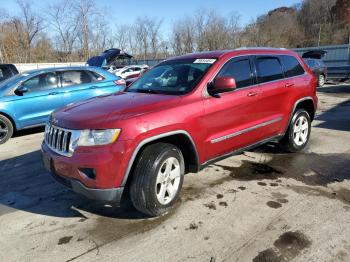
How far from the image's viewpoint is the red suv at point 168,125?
328 centimetres

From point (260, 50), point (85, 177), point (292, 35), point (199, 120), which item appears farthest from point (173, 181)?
point (292, 35)

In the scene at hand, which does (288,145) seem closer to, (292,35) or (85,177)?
(85,177)

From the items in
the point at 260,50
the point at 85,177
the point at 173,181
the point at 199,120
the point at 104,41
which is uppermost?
the point at 104,41

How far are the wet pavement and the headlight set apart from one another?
0.94 meters

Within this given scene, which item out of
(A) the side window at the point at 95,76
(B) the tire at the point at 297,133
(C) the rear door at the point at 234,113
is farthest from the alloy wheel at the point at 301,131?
(A) the side window at the point at 95,76

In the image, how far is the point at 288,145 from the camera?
18.4ft

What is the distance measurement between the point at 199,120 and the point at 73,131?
55.2 inches

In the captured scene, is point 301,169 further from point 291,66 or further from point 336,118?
point 336,118

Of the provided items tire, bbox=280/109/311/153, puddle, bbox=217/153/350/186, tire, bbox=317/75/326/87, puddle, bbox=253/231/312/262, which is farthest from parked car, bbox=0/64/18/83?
tire, bbox=317/75/326/87

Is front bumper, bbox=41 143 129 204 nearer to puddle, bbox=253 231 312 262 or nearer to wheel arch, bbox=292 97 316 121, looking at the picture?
puddle, bbox=253 231 312 262

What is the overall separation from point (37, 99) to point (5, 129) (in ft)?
3.15

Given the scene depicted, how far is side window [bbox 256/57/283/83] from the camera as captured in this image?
4829mm

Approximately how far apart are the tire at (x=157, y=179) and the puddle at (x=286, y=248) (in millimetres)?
1169

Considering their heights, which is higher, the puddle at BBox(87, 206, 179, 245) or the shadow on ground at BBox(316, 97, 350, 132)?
the puddle at BBox(87, 206, 179, 245)
